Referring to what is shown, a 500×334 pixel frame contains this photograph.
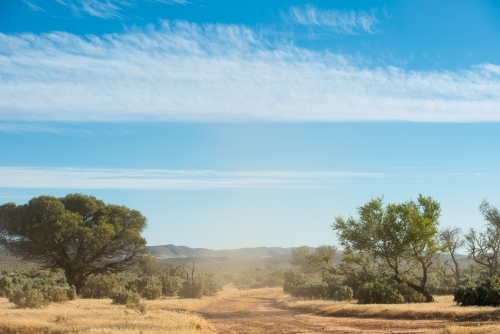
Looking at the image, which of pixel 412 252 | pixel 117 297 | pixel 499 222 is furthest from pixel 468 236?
pixel 117 297

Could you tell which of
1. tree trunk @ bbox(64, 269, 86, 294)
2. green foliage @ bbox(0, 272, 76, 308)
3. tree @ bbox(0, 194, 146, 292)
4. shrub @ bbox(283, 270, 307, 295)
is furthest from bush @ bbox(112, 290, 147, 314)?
shrub @ bbox(283, 270, 307, 295)

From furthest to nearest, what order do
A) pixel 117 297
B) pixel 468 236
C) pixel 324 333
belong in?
1. pixel 468 236
2. pixel 117 297
3. pixel 324 333

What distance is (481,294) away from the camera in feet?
92.7

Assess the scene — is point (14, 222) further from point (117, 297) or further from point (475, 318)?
point (475, 318)

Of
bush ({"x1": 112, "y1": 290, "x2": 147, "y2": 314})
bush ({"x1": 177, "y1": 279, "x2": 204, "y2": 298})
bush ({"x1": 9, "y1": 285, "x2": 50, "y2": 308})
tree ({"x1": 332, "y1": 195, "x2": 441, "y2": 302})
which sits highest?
tree ({"x1": 332, "y1": 195, "x2": 441, "y2": 302})

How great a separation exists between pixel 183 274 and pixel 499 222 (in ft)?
158

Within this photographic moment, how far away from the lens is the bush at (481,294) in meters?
27.6

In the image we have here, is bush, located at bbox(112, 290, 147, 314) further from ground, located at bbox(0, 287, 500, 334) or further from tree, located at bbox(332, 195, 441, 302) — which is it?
tree, located at bbox(332, 195, 441, 302)

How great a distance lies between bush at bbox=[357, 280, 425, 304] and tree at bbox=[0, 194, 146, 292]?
24843 millimetres

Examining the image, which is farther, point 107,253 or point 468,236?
point 468,236

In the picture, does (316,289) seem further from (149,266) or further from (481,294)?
(149,266)

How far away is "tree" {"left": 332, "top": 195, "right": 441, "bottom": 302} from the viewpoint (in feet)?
118

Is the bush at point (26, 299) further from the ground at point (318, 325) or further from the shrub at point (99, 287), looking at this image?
the shrub at point (99, 287)

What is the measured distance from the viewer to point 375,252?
1507 inches
